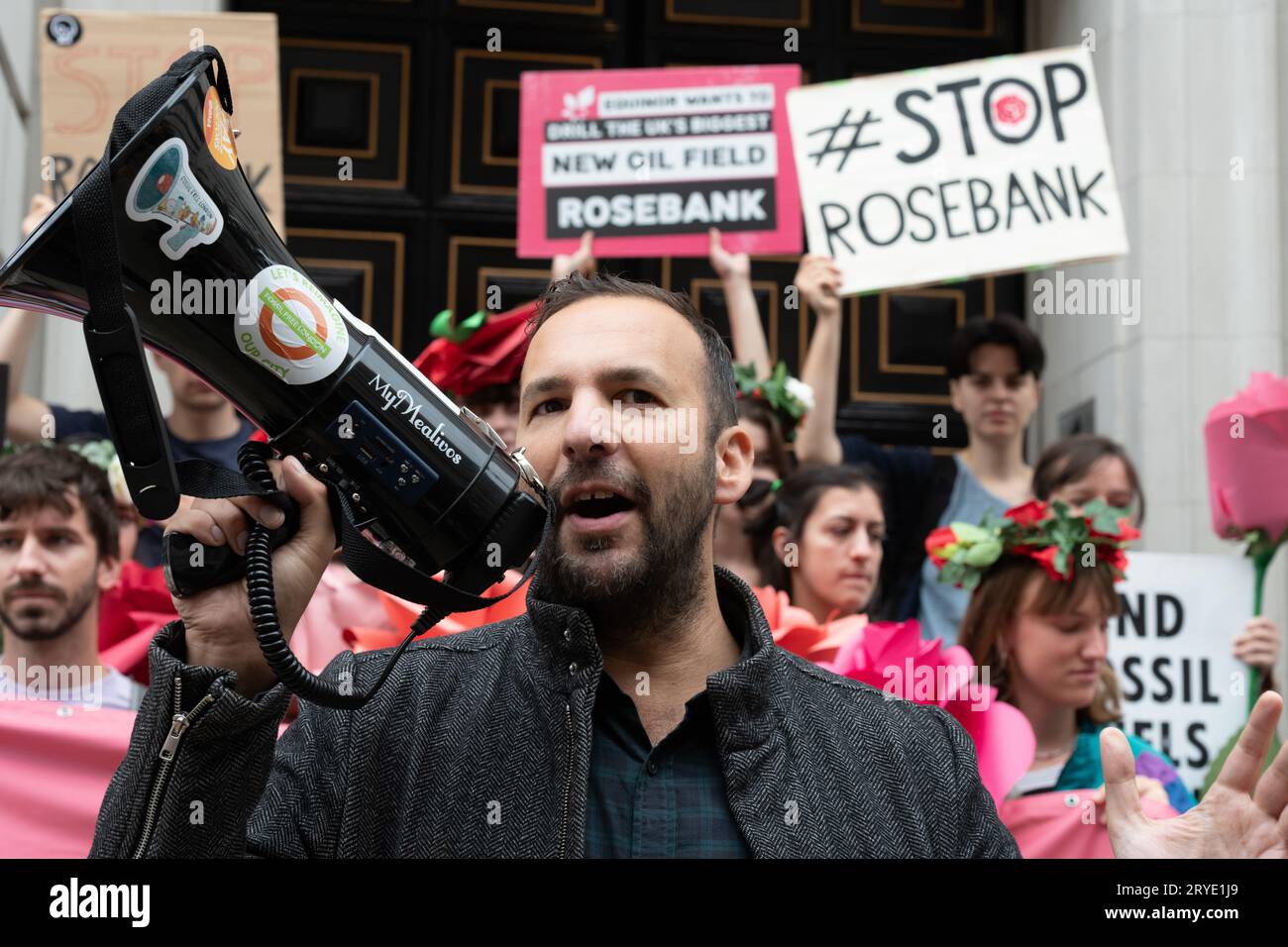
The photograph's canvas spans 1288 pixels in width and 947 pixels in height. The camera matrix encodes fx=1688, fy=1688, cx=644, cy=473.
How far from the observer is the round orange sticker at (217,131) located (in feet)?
6.74

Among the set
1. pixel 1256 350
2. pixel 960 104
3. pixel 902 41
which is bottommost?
pixel 1256 350

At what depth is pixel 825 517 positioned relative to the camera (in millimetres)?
4973

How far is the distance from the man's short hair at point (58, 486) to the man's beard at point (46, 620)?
0.57 feet

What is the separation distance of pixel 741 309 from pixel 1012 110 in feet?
3.98

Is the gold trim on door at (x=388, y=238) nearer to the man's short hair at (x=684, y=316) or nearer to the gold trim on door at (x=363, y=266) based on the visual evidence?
the gold trim on door at (x=363, y=266)

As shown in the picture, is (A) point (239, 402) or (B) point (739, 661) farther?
(B) point (739, 661)

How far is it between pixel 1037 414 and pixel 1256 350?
1.26 metres

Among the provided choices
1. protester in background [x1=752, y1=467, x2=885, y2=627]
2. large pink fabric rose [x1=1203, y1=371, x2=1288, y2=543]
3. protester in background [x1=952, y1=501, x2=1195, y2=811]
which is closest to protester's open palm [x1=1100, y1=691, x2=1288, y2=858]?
protester in background [x1=952, y1=501, x2=1195, y2=811]

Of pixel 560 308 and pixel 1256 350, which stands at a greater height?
pixel 1256 350

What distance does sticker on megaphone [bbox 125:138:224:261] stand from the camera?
1.96 meters

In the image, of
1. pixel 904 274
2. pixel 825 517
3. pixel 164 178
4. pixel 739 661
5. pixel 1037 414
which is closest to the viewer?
pixel 164 178
